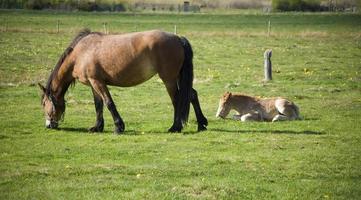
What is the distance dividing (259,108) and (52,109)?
18.3 ft

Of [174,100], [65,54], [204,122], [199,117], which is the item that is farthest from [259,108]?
[65,54]

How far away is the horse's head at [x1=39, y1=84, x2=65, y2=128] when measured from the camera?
599 inches

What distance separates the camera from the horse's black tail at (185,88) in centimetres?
1456

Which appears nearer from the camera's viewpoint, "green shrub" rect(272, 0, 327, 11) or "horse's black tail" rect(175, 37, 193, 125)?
"horse's black tail" rect(175, 37, 193, 125)

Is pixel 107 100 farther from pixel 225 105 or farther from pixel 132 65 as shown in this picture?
pixel 225 105

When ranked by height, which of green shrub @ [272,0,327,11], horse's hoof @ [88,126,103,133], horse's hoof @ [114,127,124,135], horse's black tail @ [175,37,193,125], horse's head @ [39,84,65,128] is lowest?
green shrub @ [272,0,327,11]

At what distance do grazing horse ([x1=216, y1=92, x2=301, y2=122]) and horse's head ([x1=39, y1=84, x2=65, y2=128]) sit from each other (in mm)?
4505

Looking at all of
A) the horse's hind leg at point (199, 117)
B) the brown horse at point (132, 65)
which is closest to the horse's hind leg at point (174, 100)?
the brown horse at point (132, 65)

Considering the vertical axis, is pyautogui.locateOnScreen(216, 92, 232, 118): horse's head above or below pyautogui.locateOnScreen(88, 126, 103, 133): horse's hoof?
above

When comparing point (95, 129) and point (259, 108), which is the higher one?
point (259, 108)

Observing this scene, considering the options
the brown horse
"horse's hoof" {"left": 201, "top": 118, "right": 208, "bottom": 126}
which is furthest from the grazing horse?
the brown horse

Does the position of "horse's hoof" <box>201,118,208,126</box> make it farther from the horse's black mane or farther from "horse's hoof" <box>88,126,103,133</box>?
the horse's black mane

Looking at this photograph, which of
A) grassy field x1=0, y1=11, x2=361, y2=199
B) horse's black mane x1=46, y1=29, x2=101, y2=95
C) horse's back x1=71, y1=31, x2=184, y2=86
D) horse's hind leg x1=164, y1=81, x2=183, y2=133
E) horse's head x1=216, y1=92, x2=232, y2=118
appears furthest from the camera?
horse's head x1=216, y1=92, x2=232, y2=118

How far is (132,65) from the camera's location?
48.3 ft
